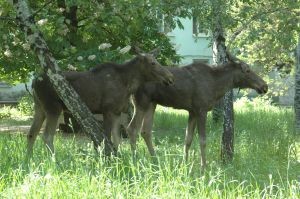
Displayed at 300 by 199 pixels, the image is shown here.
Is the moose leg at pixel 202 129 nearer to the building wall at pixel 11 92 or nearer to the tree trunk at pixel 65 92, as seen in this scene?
the tree trunk at pixel 65 92

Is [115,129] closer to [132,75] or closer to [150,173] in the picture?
[132,75]

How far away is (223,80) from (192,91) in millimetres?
669

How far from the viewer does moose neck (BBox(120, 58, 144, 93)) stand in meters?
10.7

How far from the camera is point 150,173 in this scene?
6590 mm

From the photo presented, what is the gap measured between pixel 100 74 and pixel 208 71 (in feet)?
6.62

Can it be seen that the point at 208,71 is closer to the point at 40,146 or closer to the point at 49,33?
the point at 40,146

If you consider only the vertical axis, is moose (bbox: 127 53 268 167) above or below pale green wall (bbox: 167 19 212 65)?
above

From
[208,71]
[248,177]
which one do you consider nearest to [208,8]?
[208,71]

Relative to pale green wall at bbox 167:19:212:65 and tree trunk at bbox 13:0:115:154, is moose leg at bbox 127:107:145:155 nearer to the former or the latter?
tree trunk at bbox 13:0:115:154

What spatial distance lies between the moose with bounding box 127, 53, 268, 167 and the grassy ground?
1.51 ft

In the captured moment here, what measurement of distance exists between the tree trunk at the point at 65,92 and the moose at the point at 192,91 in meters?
1.99

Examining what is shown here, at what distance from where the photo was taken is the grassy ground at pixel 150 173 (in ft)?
19.2

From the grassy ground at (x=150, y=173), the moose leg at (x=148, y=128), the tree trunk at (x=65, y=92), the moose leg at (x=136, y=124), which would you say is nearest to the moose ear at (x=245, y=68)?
the grassy ground at (x=150, y=173)

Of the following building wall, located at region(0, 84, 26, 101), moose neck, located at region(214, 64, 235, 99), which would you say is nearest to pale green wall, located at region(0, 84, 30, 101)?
building wall, located at region(0, 84, 26, 101)
